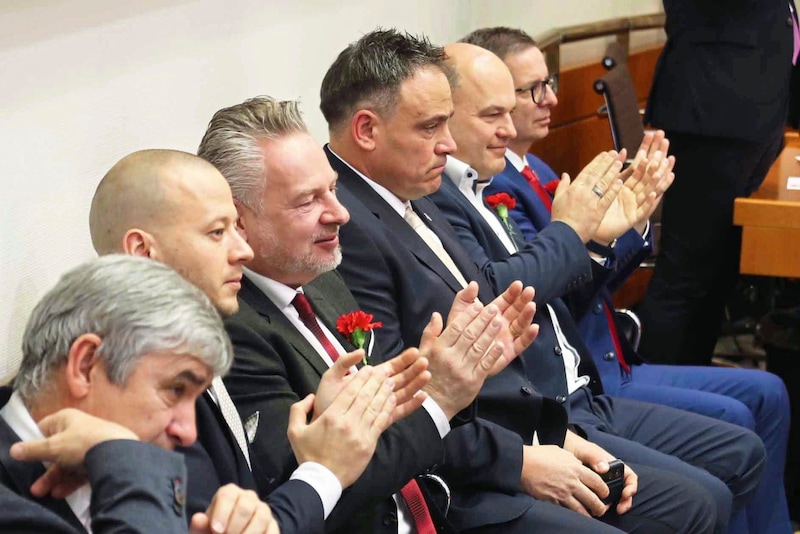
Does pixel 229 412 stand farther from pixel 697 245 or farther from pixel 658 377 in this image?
pixel 697 245

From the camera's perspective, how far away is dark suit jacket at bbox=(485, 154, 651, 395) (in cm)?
327

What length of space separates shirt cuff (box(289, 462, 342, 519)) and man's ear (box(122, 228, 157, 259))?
16.1 inches

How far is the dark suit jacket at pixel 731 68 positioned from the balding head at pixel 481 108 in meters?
1.13

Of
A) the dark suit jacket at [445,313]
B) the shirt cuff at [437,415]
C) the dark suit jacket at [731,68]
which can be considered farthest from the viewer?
the dark suit jacket at [731,68]

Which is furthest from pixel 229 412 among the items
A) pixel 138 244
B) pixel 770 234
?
pixel 770 234

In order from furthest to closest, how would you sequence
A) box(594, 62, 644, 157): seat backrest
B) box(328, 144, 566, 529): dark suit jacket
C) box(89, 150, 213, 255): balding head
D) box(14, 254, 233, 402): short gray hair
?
box(594, 62, 644, 157): seat backrest < box(328, 144, 566, 529): dark suit jacket < box(89, 150, 213, 255): balding head < box(14, 254, 233, 402): short gray hair

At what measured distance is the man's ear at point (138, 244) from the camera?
6.08ft

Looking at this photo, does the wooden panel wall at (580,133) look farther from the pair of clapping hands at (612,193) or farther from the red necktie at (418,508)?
the red necktie at (418,508)

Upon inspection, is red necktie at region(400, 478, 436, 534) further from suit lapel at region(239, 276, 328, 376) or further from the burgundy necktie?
the burgundy necktie

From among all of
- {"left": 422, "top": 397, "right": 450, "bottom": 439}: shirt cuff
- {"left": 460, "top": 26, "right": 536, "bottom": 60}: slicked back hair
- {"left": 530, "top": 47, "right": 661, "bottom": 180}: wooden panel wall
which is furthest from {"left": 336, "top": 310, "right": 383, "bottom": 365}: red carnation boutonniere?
{"left": 530, "top": 47, "right": 661, "bottom": 180}: wooden panel wall

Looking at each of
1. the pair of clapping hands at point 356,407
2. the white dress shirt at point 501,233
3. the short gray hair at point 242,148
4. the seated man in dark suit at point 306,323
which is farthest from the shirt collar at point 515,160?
the short gray hair at point 242,148

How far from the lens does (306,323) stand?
2.19m

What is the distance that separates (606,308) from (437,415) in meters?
1.31

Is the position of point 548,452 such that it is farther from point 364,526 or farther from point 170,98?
point 170,98
